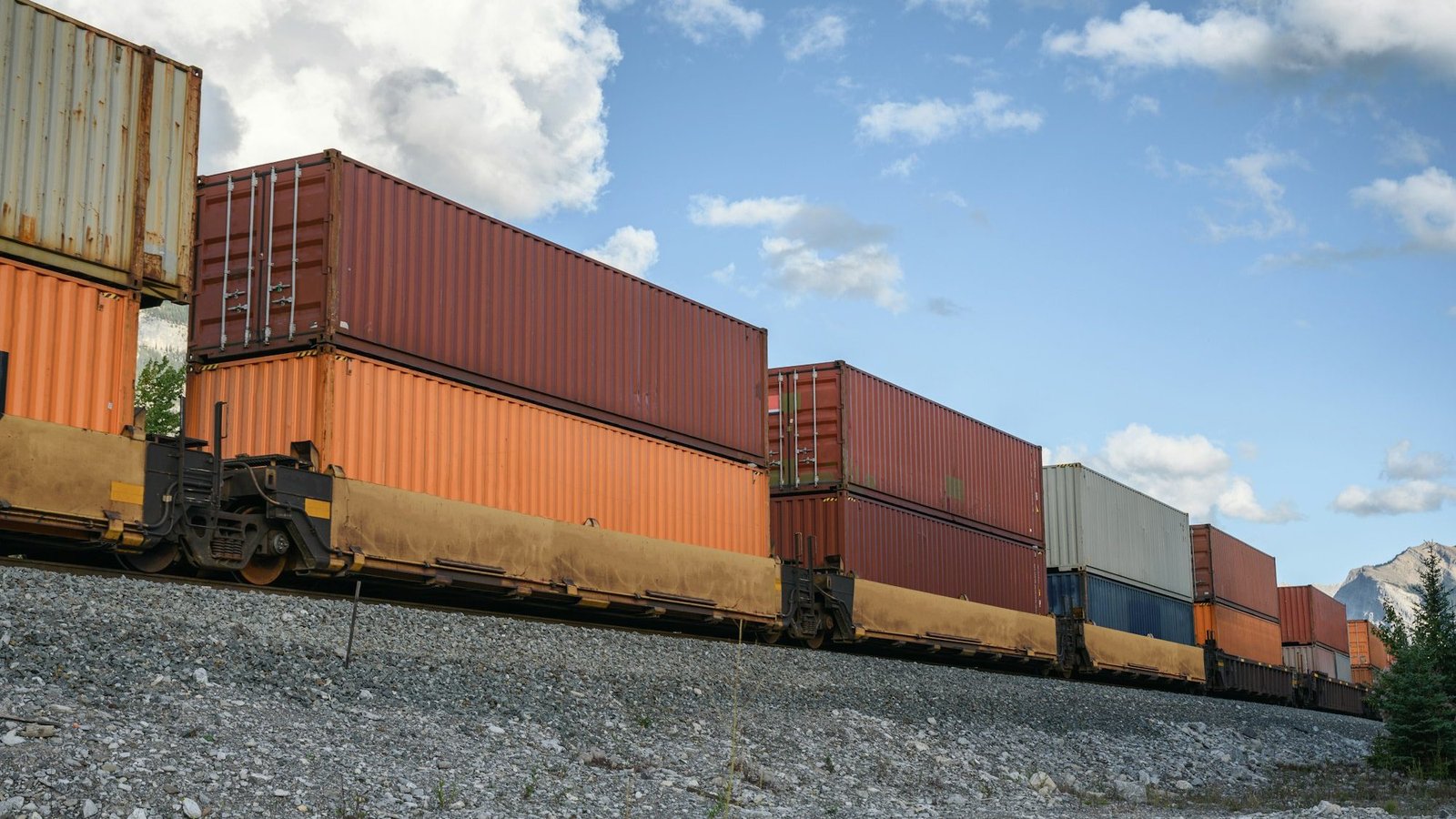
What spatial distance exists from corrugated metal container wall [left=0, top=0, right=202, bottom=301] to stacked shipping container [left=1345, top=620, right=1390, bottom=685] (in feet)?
197


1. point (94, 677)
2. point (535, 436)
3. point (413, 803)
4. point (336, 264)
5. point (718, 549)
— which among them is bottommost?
point (413, 803)

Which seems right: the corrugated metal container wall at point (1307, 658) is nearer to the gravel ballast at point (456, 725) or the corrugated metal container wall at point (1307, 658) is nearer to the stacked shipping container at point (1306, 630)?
the stacked shipping container at point (1306, 630)

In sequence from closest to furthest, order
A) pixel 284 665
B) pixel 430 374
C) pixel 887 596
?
pixel 284 665 → pixel 430 374 → pixel 887 596

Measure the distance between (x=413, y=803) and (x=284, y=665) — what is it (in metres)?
2.41

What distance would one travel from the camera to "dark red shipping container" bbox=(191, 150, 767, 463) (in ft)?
48.7

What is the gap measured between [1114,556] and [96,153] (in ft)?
91.8

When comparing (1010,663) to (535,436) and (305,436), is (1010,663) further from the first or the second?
(305,436)

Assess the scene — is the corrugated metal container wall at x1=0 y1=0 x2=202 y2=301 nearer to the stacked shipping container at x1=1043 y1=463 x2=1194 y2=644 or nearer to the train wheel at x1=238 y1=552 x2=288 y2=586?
the train wheel at x1=238 y1=552 x2=288 y2=586

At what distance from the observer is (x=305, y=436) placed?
14188mm

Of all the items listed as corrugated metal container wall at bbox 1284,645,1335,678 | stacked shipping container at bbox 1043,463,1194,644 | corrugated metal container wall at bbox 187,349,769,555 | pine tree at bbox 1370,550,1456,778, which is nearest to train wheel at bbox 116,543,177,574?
corrugated metal container wall at bbox 187,349,769,555

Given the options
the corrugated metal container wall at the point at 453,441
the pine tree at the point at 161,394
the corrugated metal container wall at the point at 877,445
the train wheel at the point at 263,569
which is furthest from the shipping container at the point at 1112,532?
the pine tree at the point at 161,394

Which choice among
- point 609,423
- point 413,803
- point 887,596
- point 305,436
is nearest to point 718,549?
point 609,423

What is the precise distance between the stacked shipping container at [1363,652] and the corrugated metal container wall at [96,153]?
60.1 metres

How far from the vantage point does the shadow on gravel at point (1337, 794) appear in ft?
53.3
